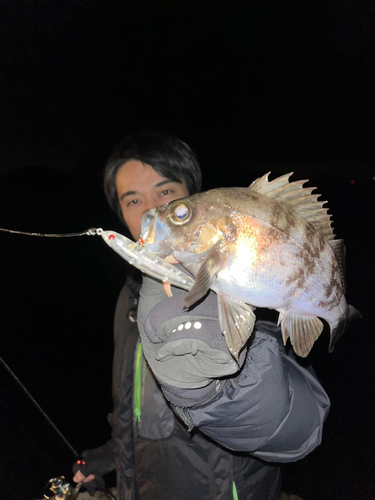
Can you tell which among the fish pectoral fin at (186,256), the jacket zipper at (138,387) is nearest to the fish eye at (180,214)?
the fish pectoral fin at (186,256)

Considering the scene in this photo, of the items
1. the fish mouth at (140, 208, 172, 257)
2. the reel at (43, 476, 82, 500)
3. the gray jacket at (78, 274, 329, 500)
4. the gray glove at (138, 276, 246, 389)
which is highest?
the fish mouth at (140, 208, 172, 257)

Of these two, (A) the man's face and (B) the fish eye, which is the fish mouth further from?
(A) the man's face

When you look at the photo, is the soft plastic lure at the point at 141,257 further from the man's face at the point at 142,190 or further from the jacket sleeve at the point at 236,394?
the man's face at the point at 142,190

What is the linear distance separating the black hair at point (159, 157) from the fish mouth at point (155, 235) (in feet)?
3.64

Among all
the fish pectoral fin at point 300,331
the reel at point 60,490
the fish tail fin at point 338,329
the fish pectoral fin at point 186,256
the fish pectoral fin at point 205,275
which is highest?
the fish pectoral fin at point 186,256

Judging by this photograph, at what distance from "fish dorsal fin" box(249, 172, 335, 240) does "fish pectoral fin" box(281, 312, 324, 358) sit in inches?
14.4

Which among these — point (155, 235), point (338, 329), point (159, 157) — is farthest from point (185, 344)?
point (159, 157)

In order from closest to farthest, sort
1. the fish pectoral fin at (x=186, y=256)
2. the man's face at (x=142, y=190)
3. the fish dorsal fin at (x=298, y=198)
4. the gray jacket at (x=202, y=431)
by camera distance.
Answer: the fish pectoral fin at (x=186, y=256)
the fish dorsal fin at (x=298, y=198)
the gray jacket at (x=202, y=431)
the man's face at (x=142, y=190)

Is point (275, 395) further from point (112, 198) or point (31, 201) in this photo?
point (31, 201)

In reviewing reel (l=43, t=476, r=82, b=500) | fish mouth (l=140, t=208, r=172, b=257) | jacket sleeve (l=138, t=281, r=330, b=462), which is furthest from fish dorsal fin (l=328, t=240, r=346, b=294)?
reel (l=43, t=476, r=82, b=500)

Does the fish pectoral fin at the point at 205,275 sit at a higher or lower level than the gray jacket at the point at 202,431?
higher

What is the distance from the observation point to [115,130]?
19016 millimetres

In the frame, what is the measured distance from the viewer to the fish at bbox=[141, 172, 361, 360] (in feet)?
3.55

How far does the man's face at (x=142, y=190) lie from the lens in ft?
6.69
